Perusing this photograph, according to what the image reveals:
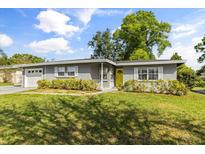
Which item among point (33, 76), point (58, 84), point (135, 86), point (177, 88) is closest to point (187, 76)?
point (177, 88)

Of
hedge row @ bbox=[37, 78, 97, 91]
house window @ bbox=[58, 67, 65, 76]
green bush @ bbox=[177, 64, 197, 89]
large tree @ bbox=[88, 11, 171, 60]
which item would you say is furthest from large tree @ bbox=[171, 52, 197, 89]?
house window @ bbox=[58, 67, 65, 76]

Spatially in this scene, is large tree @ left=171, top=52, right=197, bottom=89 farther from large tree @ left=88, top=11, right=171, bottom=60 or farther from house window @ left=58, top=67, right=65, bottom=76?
house window @ left=58, top=67, right=65, bottom=76

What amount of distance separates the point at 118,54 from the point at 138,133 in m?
32.5

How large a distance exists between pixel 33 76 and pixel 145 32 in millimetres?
21117

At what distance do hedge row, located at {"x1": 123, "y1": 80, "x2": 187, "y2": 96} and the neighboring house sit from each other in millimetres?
1888

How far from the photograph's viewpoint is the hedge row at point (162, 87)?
43.5 feet

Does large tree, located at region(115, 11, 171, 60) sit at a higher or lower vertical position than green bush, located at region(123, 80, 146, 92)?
higher

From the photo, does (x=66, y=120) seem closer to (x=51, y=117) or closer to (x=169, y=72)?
(x=51, y=117)

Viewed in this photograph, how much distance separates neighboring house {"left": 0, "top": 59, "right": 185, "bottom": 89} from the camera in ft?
52.2

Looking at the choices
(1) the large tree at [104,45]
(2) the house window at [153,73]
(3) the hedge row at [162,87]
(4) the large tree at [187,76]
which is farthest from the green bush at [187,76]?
(1) the large tree at [104,45]

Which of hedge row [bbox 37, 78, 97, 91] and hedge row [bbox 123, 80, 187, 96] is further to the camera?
hedge row [bbox 37, 78, 97, 91]

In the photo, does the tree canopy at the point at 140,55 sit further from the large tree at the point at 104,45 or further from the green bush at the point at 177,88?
the green bush at the point at 177,88
